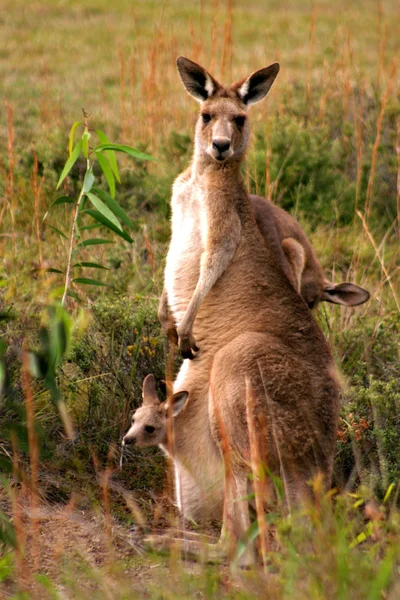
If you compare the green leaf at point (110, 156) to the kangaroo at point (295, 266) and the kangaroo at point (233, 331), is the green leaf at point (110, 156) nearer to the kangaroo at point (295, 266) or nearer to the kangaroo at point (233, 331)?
the kangaroo at point (233, 331)

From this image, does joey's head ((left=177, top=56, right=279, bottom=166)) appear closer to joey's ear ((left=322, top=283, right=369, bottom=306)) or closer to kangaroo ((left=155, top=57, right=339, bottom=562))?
kangaroo ((left=155, top=57, right=339, bottom=562))

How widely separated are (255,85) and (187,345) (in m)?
1.39

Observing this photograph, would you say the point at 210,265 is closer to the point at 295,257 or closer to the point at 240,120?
the point at 295,257

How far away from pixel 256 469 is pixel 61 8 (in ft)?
43.8

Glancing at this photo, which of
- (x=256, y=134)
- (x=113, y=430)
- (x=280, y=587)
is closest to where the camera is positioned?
(x=280, y=587)

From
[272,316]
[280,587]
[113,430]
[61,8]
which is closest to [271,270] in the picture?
[272,316]

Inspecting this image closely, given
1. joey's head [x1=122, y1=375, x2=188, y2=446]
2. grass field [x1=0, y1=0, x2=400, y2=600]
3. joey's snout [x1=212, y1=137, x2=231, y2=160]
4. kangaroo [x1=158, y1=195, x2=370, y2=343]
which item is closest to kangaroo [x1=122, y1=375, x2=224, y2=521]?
joey's head [x1=122, y1=375, x2=188, y2=446]

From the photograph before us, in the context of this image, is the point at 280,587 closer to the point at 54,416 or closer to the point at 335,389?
the point at 335,389

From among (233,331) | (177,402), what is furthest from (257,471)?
(233,331)

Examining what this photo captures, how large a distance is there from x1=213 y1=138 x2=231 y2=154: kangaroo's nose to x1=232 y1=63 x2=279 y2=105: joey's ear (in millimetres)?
417

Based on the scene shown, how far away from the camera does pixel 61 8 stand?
15.1 meters

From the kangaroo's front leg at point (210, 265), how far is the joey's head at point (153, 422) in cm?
29

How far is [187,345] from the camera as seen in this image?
13.5 feet

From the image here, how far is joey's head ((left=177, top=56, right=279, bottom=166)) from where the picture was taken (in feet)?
14.5
